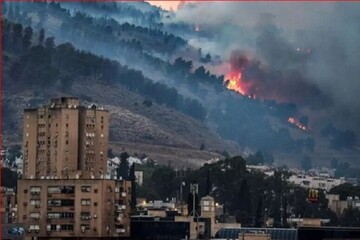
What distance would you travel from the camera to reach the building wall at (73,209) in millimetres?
54531

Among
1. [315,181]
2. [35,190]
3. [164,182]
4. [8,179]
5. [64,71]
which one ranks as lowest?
[35,190]

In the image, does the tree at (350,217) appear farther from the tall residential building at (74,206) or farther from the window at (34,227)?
the window at (34,227)

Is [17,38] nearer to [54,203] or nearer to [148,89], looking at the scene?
[148,89]

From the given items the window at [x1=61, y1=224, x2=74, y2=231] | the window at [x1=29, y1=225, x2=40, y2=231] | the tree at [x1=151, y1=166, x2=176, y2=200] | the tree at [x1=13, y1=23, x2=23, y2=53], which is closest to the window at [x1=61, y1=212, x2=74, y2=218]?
the window at [x1=61, y1=224, x2=74, y2=231]

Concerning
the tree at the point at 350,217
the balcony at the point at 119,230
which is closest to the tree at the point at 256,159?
the tree at the point at 350,217

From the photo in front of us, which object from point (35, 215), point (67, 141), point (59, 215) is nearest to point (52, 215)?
point (59, 215)

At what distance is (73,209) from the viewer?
54.8 meters

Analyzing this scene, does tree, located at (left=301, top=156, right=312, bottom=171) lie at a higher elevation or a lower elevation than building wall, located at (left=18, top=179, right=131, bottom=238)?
higher

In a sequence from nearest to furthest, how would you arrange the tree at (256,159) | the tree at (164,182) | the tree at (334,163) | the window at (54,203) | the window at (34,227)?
the window at (34,227) < the window at (54,203) < the tree at (164,182) < the tree at (256,159) < the tree at (334,163)

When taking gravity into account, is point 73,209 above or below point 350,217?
below

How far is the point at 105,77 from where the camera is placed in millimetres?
144125

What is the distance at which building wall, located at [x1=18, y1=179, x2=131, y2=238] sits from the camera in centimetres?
5453

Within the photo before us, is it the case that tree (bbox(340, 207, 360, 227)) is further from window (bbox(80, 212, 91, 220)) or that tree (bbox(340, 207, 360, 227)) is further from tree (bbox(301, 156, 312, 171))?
tree (bbox(301, 156, 312, 171))

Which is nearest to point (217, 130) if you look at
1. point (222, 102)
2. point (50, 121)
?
point (222, 102)
